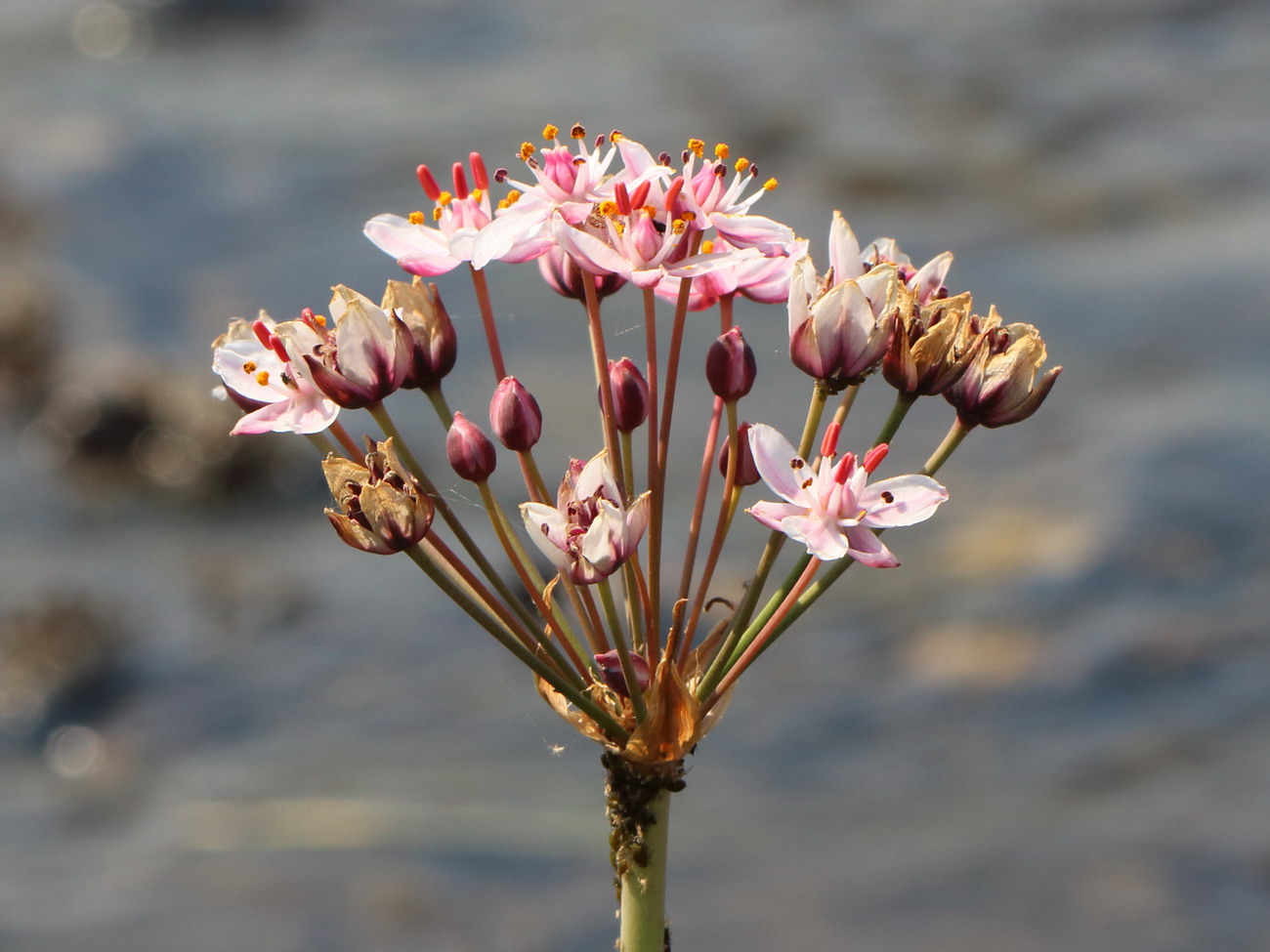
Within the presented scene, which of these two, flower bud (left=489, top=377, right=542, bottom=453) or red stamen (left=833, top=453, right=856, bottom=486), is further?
flower bud (left=489, top=377, right=542, bottom=453)

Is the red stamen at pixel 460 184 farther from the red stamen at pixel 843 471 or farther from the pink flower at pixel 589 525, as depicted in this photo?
the red stamen at pixel 843 471

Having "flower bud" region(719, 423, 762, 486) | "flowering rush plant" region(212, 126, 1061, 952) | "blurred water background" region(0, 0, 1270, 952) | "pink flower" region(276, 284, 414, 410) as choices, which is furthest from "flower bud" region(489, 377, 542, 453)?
"blurred water background" region(0, 0, 1270, 952)

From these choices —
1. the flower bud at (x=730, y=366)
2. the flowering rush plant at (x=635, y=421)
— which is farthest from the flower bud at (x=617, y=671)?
the flower bud at (x=730, y=366)

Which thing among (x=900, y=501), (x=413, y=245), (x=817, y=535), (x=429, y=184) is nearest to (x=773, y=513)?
(x=817, y=535)

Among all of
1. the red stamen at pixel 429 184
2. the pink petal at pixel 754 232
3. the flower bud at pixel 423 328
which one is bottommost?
the flower bud at pixel 423 328

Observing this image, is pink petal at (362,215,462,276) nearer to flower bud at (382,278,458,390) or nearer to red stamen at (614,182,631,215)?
flower bud at (382,278,458,390)

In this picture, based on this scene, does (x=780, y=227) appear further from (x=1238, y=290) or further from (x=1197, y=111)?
(x=1197, y=111)

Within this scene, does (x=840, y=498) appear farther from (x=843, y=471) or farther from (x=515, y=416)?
(x=515, y=416)

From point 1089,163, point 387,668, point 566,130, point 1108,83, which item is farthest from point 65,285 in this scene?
point 1108,83

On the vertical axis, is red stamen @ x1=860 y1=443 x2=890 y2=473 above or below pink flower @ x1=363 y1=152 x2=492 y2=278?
below
